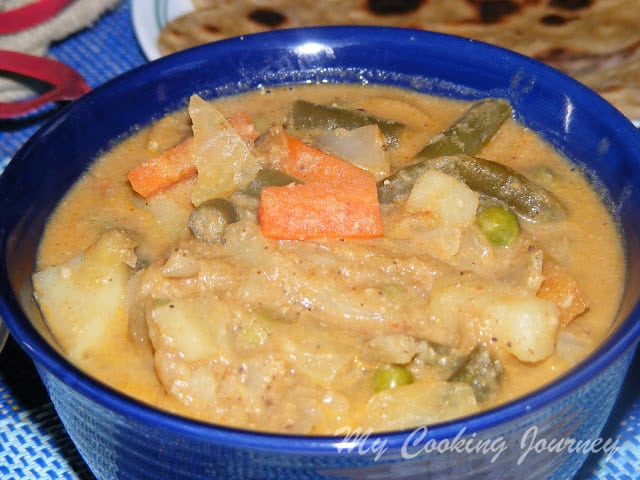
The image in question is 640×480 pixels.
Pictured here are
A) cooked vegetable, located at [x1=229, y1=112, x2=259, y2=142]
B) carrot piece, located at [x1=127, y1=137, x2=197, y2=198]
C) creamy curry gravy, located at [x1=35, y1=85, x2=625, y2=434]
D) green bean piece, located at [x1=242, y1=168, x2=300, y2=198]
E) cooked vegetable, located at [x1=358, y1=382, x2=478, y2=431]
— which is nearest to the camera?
cooked vegetable, located at [x1=358, y1=382, x2=478, y2=431]

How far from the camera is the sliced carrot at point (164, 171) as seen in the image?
308cm

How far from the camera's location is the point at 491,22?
188 inches

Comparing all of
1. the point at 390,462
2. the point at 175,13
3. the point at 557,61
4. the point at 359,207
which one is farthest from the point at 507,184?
the point at 175,13

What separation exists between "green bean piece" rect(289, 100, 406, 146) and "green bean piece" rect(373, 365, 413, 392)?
1.10 metres

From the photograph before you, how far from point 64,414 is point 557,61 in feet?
9.49

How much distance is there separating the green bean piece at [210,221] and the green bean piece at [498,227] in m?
0.73

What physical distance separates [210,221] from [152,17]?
85.3 inches

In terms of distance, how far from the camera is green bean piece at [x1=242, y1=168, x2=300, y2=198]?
297 centimetres

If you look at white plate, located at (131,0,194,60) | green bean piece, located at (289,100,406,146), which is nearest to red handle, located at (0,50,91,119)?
white plate, located at (131,0,194,60)

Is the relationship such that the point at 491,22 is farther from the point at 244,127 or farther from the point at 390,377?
the point at 390,377

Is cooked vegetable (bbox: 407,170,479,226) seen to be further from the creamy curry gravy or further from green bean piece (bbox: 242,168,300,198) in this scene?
green bean piece (bbox: 242,168,300,198)

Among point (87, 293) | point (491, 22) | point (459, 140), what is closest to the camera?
point (87, 293)

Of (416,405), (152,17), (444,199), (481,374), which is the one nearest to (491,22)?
(152,17)

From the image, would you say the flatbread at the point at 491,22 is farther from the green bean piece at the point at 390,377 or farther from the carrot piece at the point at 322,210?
the green bean piece at the point at 390,377
